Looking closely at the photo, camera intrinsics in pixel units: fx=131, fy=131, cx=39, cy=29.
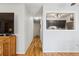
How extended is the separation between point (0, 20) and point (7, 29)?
44 centimetres

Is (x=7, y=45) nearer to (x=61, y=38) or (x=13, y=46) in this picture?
(x=13, y=46)

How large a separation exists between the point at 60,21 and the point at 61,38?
78cm

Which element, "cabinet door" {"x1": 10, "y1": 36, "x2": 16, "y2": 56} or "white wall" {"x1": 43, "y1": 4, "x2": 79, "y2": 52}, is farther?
"white wall" {"x1": 43, "y1": 4, "x2": 79, "y2": 52}

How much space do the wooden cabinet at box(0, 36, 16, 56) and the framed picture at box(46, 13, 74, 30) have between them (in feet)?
5.68

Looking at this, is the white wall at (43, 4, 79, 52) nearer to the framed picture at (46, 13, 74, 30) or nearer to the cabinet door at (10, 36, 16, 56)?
the framed picture at (46, 13, 74, 30)

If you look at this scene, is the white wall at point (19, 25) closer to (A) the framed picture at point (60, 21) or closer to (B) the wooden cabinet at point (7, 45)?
(B) the wooden cabinet at point (7, 45)

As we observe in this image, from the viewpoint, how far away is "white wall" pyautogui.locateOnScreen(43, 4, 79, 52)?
5.79 meters

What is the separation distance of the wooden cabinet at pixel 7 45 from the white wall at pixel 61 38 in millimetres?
1428

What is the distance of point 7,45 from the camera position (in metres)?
4.91

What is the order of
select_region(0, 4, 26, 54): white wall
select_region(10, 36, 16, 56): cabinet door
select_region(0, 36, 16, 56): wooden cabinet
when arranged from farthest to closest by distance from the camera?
1. select_region(0, 4, 26, 54): white wall
2. select_region(10, 36, 16, 56): cabinet door
3. select_region(0, 36, 16, 56): wooden cabinet

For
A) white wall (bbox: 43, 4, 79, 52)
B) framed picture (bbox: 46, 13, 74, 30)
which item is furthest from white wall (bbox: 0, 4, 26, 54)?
framed picture (bbox: 46, 13, 74, 30)

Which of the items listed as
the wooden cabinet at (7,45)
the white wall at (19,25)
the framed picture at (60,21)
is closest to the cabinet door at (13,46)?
the wooden cabinet at (7,45)

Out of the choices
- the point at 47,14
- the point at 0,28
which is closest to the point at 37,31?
the point at 47,14

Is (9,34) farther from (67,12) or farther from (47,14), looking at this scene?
(67,12)
